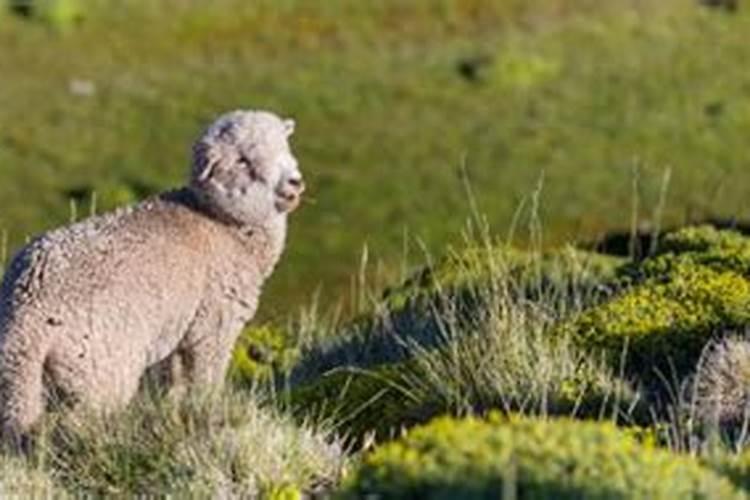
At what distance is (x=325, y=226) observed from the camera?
1492 inches

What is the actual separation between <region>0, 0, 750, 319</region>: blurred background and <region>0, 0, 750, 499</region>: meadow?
4.0 inches

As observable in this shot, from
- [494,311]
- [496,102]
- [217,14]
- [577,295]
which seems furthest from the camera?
[217,14]

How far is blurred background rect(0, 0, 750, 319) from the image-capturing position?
38844 mm

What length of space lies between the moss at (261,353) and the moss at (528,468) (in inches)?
298

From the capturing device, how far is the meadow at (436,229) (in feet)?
34.6

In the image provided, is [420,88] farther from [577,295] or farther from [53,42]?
[577,295]

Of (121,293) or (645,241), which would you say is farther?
(645,241)

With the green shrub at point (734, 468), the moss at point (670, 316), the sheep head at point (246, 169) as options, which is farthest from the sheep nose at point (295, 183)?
the green shrub at point (734, 468)

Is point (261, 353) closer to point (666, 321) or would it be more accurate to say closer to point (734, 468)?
point (666, 321)

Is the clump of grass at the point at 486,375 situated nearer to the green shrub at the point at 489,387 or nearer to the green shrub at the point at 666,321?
the green shrub at the point at 489,387

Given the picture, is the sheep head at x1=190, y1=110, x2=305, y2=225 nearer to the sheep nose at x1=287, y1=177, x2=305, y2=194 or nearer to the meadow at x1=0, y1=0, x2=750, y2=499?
the sheep nose at x1=287, y1=177, x2=305, y2=194

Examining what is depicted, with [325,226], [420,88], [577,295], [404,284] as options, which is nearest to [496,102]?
[420,88]

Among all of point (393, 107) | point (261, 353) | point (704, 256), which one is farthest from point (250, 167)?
point (393, 107)

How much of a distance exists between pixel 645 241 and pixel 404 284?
22.2 ft
